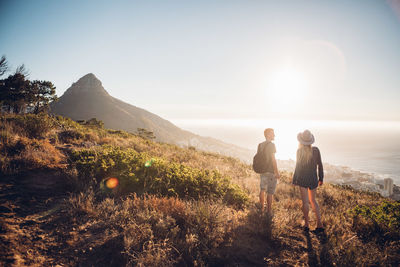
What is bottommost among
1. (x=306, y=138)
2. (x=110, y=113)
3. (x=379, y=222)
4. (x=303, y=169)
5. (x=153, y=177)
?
(x=379, y=222)

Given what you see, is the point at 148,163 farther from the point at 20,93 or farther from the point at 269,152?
the point at 20,93

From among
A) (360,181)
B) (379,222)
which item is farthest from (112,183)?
(360,181)

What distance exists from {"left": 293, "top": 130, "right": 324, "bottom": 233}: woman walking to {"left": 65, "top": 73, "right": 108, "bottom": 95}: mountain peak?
178 m

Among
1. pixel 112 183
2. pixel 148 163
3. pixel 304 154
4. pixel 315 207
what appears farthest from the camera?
pixel 148 163

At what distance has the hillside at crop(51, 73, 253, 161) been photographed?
4755 inches

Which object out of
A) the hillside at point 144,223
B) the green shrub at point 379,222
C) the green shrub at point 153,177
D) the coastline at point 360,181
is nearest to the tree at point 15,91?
the hillside at point 144,223

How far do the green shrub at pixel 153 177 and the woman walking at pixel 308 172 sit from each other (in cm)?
169

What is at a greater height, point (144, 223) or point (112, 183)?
point (112, 183)

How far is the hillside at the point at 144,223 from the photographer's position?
282 centimetres

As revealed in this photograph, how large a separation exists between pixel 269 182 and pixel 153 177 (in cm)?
357

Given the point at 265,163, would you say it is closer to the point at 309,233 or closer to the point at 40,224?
the point at 309,233

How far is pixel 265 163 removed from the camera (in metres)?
5.04

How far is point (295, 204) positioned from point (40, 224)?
274 inches

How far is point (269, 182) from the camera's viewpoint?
5.11 metres
